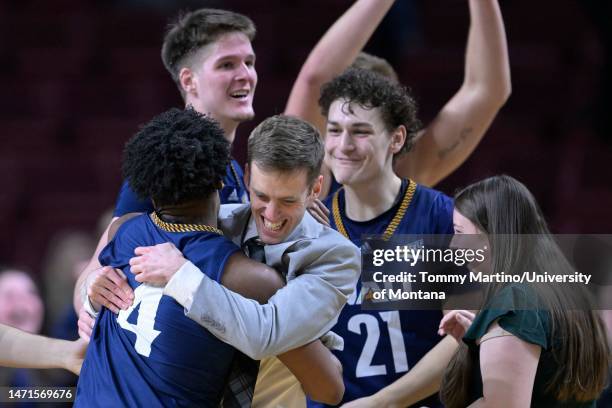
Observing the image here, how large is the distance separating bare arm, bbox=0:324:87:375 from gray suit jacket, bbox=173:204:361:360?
813mm

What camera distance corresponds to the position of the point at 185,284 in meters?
2.35

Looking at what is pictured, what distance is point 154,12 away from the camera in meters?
7.89

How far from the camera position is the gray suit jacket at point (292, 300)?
2.33 metres

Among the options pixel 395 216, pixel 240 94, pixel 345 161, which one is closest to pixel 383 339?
pixel 395 216

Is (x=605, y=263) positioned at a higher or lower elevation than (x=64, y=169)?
lower

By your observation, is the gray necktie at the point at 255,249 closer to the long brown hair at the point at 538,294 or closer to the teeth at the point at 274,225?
the teeth at the point at 274,225

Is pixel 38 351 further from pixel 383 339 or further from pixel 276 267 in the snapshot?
pixel 383 339

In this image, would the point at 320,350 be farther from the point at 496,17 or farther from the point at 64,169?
the point at 64,169

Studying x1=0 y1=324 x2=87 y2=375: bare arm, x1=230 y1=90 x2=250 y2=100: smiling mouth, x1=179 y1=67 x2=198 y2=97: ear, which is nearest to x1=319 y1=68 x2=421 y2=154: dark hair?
x1=230 y1=90 x2=250 y2=100: smiling mouth

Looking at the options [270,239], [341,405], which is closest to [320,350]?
[270,239]

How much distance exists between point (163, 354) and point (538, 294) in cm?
102

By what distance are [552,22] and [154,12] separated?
325 cm

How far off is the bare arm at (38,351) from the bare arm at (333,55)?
1262 mm

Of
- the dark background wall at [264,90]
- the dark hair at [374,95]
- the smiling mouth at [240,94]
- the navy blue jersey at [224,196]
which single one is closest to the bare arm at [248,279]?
the navy blue jersey at [224,196]
